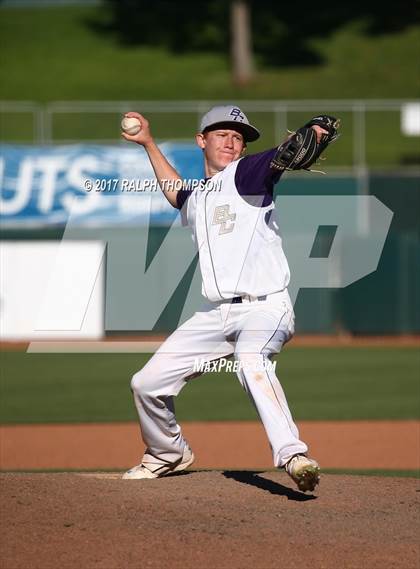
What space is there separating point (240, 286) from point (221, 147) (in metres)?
0.82

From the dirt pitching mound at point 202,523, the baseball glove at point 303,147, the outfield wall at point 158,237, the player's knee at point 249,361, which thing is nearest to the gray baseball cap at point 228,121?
the baseball glove at point 303,147

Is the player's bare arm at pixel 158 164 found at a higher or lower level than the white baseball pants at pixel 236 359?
higher

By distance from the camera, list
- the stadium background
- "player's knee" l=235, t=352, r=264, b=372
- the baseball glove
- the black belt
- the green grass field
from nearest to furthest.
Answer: the baseball glove < "player's knee" l=235, t=352, r=264, b=372 < the black belt < the green grass field < the stadium background

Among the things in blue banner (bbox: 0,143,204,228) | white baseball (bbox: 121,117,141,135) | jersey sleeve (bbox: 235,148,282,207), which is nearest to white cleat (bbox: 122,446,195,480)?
jersey sleeve (bbox: 235,148,282,207)

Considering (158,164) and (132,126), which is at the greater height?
(132,126)

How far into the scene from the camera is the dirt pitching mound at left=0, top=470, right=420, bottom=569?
14.8 feet

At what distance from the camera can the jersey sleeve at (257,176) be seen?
519cm

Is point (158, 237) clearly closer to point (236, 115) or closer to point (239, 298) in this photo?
point (236, 115)

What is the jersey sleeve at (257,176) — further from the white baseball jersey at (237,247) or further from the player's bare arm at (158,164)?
the player's bare arm at (158,164)

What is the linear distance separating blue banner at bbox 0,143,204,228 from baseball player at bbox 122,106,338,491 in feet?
41.5

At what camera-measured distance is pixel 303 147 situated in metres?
4.95

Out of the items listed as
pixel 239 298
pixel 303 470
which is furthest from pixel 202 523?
pixel 239 298

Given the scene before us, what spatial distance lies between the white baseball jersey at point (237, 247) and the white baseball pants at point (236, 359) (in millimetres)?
89

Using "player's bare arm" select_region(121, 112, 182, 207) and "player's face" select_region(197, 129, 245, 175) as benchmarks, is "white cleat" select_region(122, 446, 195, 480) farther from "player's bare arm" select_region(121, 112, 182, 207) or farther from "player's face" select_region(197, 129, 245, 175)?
"player's face" select_region(197, 129, 245, 175)
